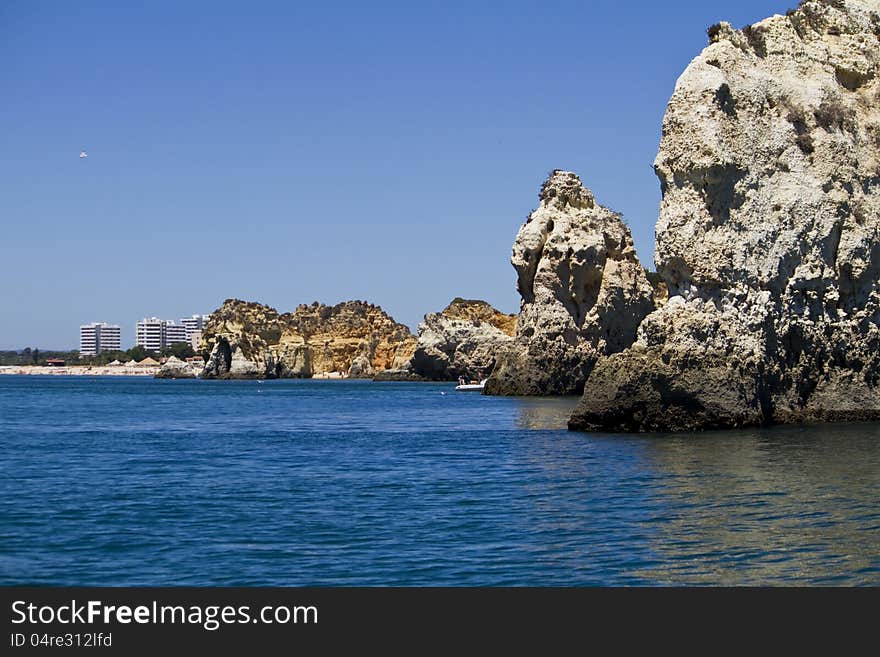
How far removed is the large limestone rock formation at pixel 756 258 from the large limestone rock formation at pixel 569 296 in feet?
109

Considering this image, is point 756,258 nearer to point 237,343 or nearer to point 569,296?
point 569,296

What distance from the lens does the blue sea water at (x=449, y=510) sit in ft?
44.0

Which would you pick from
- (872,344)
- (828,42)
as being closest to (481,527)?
(872,344)

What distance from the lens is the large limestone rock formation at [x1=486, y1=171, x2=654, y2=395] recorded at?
67.9 metres

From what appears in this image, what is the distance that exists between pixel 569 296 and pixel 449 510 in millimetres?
51502

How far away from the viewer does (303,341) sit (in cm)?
14825

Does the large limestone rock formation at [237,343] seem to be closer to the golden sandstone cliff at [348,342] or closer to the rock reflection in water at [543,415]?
the golden sandstone cliff at [348,342]

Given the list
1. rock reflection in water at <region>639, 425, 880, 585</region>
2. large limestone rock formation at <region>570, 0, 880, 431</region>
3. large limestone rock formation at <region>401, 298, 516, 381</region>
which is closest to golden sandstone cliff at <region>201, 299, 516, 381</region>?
large limestone rock formation at <region>401, 298, 516, 381</region>

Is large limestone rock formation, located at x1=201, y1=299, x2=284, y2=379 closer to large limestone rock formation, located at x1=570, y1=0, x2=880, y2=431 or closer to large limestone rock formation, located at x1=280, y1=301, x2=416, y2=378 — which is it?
large limestone rock formation, located at x1=280, y1=301, x2=416, y2=378

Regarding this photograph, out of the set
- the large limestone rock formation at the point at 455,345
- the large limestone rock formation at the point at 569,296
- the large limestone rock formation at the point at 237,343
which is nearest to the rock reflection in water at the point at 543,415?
the large limestone rock formation at the point at 569,296

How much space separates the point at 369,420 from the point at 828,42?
69.8ft

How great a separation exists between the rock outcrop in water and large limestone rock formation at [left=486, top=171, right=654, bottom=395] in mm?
69396

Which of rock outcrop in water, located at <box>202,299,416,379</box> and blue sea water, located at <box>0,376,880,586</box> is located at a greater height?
rock outcrop in water, located at <box>202,299,416,379</box>

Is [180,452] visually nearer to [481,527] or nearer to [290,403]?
[481,527]
